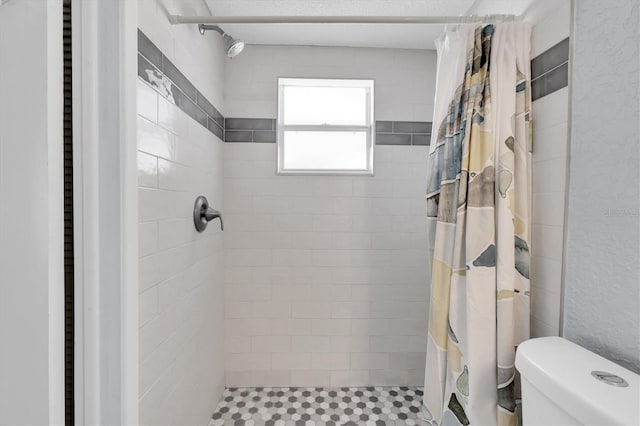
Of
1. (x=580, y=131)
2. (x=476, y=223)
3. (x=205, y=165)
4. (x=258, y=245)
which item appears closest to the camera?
(x=580, y=131)

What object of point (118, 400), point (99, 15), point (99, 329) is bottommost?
point (118, 400)

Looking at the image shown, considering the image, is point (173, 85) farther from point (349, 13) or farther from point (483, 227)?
point (483, 227)

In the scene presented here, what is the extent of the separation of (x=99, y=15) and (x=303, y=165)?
126 centimetres

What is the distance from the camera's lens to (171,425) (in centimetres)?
104

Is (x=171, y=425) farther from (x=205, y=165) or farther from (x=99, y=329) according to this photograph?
(x=205, y=165)

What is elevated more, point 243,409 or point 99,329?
point 99,329

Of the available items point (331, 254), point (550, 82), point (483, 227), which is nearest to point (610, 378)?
point (483, 227)

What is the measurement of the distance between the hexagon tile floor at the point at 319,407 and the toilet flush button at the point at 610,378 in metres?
1.08

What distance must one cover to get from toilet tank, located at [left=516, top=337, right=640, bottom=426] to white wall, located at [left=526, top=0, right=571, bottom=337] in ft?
0.64

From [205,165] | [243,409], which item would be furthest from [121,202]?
[243,409]

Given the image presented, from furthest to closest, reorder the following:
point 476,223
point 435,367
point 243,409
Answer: point 243,409 < point 435,367 < point 476,223

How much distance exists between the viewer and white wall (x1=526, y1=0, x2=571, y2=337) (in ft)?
3.07

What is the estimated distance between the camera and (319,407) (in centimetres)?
156

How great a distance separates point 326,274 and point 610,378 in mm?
1269
